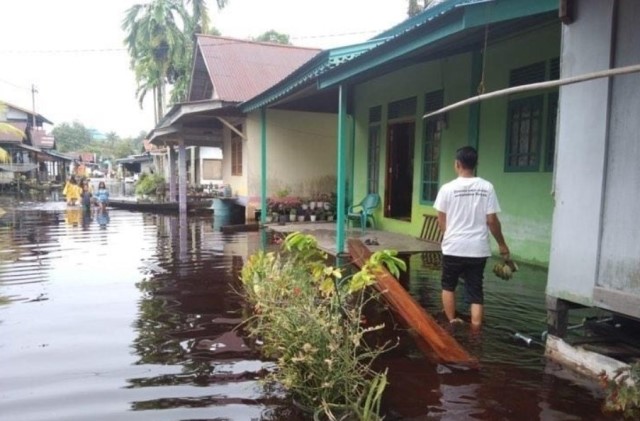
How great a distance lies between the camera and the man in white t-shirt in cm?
415

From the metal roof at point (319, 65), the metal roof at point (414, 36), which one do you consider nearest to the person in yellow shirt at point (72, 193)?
the metal roof at point (319, 65)

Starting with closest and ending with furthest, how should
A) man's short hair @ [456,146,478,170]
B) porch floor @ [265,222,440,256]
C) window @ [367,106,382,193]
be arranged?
1. man's short hair @ [456,146,478,170]
2. porch floor @ [265,222,440,256]
3. window @ [367,106,382,193]

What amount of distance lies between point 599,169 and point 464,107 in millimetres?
4937

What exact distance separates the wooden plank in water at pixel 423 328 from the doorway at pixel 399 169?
5.89 metres

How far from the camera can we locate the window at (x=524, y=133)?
6617mm

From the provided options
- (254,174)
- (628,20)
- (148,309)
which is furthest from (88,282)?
(254,174)

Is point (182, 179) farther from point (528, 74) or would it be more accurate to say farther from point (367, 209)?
point (528, 74)

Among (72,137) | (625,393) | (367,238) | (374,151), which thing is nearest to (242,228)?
(374,151)

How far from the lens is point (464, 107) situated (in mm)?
7941

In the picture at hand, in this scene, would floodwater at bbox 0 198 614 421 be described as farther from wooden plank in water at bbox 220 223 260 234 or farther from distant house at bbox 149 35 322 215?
distant house at bbox 149 35 322 215

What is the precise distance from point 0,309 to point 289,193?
9.37 meters

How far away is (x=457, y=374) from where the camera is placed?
137 inches

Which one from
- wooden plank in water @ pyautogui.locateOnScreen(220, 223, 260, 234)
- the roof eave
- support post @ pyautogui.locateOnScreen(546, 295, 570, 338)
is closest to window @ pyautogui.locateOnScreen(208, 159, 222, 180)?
wooden plank in water @ pyautogui.locateOnScreen(220, 223, 260, 234)

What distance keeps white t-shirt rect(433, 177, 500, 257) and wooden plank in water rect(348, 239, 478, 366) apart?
0.63m
